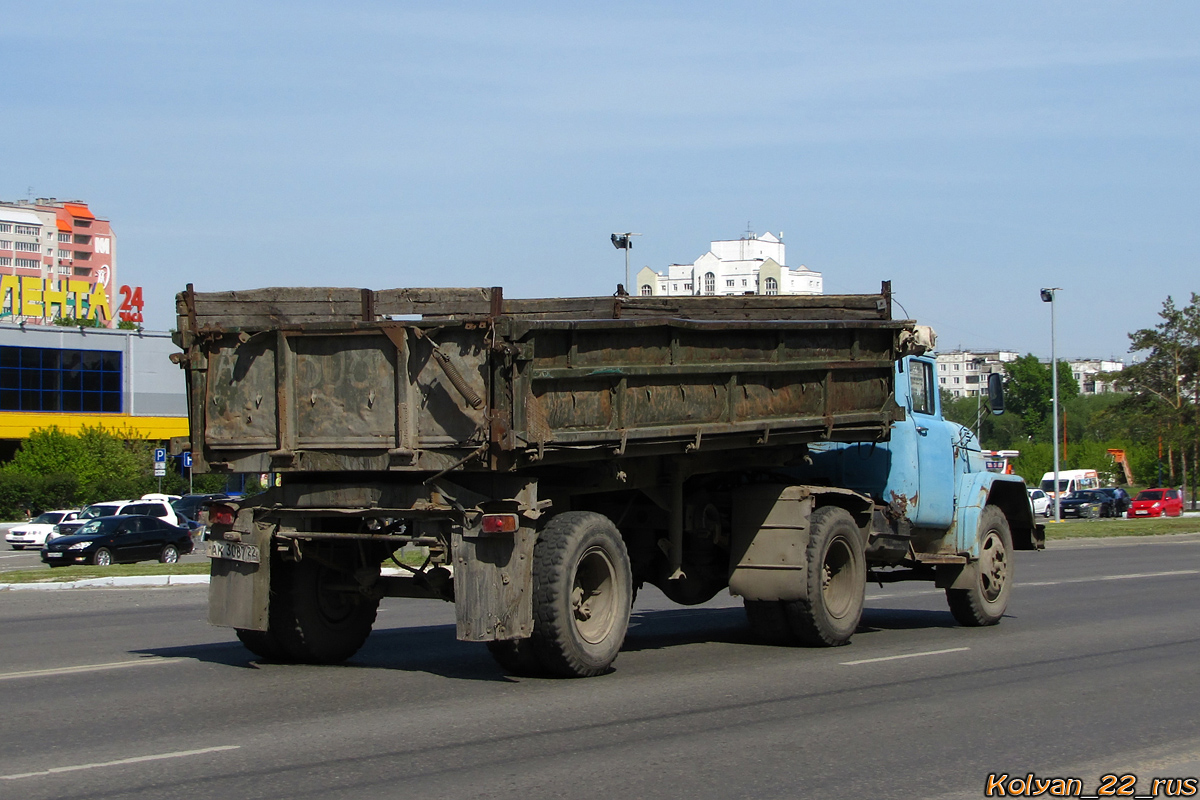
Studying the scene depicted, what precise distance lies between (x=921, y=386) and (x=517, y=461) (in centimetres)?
591

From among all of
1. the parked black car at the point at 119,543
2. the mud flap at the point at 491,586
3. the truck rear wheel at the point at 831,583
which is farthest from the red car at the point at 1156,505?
the mud flap at the point at 491,586

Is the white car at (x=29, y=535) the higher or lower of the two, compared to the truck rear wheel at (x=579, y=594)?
lower

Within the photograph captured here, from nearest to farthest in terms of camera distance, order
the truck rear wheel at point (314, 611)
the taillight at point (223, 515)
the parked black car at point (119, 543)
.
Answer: the taillight at point (223, 515) → the truck rear wheel at point (314, 611) → the parked black car at point (119, 543)

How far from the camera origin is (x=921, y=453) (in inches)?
533

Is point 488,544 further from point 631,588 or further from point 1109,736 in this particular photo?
point 1109,736

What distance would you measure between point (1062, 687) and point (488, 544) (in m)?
4.14

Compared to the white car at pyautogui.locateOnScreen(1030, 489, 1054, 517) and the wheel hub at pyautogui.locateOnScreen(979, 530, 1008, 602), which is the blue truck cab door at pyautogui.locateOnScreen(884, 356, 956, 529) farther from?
the white car at pyautogui.locateOnScreen(1030, 489, 1054, 517)

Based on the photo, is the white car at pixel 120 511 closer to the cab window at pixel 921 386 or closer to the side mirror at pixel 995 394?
the cab window at pixel 921 386

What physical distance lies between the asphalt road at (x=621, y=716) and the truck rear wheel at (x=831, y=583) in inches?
10.0

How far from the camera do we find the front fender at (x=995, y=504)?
546 inches

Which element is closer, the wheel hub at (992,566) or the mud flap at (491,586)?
the mud flap at (491,586)

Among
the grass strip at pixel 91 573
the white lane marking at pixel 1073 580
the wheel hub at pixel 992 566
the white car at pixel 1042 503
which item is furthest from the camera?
the white car at pixel 1042 503

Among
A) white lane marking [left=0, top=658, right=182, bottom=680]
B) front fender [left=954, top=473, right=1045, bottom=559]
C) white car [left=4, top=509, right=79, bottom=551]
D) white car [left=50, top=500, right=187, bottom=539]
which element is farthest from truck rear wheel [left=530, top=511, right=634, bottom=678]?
white car [left=4, top=509, right=79, bottom=551]

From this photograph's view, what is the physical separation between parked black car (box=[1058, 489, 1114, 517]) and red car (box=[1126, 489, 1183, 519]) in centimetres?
159
